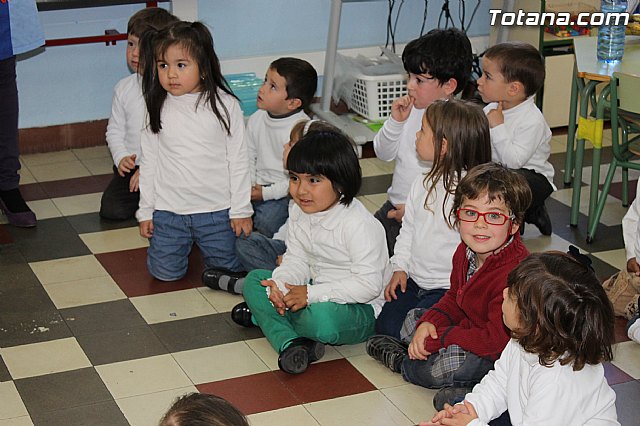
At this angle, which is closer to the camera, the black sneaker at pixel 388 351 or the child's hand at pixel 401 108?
the black sneaker at pixel 388 351

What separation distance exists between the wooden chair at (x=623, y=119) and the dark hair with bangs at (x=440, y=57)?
55 centimetres

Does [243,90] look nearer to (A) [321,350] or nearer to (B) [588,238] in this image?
(B) [588,238]

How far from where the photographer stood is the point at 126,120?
415 centimetres

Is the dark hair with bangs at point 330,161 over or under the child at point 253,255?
over

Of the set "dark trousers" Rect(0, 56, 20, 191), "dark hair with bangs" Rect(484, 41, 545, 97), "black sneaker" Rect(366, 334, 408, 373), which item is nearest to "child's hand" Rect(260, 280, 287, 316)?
"black sneaker" Rect(366, 334, 408, 373)

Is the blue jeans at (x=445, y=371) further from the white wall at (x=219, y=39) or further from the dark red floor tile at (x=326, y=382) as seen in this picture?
the white wall at (x=219, y=39)

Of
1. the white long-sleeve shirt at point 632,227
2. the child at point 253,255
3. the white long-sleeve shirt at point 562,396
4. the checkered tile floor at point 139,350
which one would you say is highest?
the white long-sleeve shirt at point 562,396

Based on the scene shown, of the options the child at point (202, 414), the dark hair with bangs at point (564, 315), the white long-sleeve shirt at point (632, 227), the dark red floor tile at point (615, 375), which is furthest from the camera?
the white long-sleeve shirt at point (632, 227)

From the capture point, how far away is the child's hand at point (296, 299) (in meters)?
2.93

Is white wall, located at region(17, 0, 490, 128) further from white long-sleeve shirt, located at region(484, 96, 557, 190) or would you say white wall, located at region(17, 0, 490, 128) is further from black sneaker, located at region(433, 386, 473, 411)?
black sneaker, located at region(433, 386, 473, 411)

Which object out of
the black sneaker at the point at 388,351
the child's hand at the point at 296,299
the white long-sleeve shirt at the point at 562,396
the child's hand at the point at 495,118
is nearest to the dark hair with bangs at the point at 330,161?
the child's hand at the point at 296,299

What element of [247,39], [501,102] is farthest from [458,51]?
[247,39]

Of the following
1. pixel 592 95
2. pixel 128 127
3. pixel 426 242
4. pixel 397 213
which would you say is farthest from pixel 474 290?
pixel 128 127

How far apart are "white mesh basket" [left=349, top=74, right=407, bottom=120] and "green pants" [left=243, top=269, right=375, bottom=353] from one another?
2.12 meters
